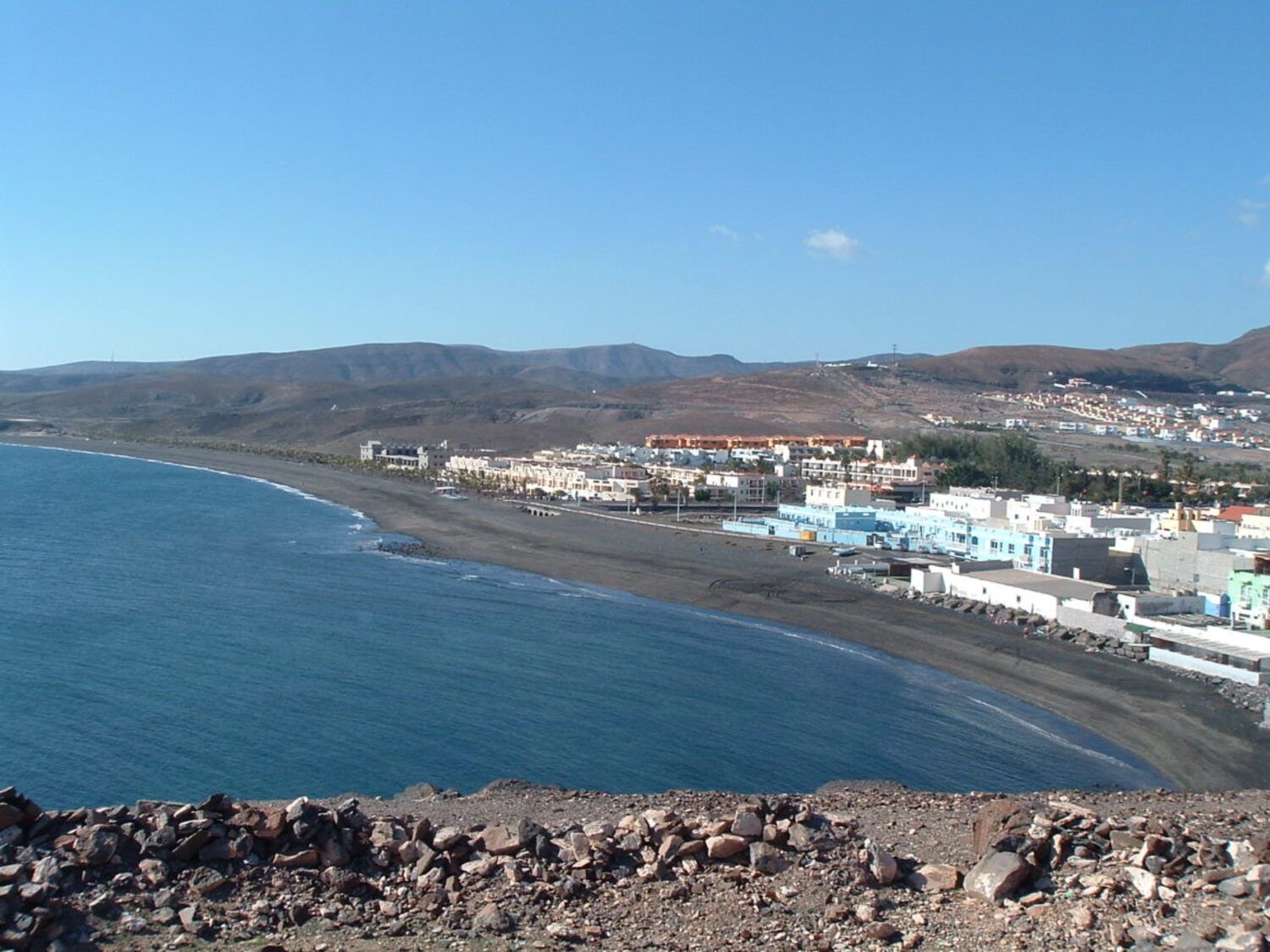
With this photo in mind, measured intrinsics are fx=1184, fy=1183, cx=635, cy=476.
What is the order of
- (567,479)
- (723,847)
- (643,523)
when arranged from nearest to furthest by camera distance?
(723,847)
(643,523)
(567,479)

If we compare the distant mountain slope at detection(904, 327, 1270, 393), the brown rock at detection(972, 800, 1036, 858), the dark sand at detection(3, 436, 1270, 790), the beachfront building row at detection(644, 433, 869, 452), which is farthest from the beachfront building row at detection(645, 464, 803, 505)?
the distant mountain slope at detection(904, 327, 1270, 393)

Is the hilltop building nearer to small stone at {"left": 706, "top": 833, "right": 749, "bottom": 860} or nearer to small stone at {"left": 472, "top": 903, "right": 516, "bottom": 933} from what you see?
small stone at {"left": 706, "top": 833, "right": 749, "bottom": 860}

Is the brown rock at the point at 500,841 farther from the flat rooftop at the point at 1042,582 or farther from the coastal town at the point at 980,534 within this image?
the flat rooftop at the point at 1042,582

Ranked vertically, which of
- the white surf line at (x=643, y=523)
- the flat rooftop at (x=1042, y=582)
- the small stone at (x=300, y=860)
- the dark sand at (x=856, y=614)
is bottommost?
the dark sand at (x=856, y=614)

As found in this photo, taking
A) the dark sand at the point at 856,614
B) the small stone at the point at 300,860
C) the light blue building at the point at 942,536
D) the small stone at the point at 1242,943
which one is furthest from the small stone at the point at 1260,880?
the light blue building at the point at 942,536

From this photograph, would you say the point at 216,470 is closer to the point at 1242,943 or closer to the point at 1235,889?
the point at 1235,889

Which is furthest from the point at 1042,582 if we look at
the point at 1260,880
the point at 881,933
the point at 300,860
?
the point at 300,860
